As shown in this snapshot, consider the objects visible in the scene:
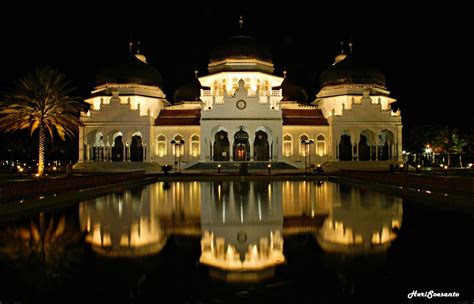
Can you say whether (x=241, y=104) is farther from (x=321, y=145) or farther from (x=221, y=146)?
(x=321, y=145)

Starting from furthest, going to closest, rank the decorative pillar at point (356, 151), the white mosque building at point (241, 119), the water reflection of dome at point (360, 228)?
the decorative pillar at point (356, 151)
the white mosque building at point (241, 119)
the water reflection of dome at point (360, 228)

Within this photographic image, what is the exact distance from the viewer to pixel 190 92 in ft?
233

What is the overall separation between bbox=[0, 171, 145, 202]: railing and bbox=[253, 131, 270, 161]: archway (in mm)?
31255

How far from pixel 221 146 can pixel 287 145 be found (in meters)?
8.37

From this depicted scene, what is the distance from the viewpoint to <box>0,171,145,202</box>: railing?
62.1 feet

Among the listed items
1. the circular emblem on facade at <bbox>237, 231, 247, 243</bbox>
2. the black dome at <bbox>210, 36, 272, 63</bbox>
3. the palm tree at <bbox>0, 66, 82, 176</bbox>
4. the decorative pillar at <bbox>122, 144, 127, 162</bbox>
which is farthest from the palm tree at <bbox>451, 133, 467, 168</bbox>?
the circular emblem on facade at <bbox>237, 231, 247, 243</bbox>

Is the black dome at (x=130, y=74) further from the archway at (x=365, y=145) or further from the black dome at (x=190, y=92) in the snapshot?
the archway at (x=365, y=145)

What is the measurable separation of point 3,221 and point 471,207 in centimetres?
1641

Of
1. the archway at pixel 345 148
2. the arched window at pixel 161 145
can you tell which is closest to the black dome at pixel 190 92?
the arched window at pixel 161 145

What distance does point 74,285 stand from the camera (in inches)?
313

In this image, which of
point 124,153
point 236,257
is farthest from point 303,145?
point 236,257

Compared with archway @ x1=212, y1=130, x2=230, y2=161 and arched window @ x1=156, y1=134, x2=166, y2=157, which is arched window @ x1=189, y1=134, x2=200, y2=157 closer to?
archway @ x1=212, y1=130, x2=230, y2=161

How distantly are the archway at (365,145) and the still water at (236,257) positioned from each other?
151 ft

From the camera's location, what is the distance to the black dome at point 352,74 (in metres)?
64.0
